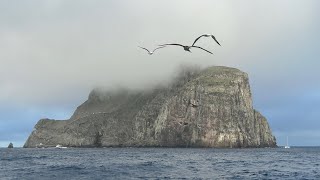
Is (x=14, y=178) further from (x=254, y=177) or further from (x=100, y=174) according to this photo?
(x=254, y=177)

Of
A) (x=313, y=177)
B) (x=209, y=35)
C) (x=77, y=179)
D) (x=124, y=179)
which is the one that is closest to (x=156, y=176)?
(x=124, y=179)

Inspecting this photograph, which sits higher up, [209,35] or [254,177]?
[209,35]

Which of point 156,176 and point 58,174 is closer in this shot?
point 156,176

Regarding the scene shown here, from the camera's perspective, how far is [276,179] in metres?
58.4

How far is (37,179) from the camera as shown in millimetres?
59375

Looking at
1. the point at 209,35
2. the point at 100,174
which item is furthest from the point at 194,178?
the point at 209,35

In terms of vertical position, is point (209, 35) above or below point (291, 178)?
above

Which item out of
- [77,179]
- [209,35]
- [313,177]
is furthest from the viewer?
[313,177]

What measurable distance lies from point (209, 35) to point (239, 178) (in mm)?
38874

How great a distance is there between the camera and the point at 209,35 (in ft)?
74.9

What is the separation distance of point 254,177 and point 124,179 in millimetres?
15205

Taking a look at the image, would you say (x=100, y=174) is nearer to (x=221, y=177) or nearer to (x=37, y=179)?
(x=37, y=179)

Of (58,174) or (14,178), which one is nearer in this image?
(14,178)

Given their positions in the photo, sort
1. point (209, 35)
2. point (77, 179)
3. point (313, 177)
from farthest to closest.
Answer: point (313, 177)
point (77, 179)
point (209, 35)
